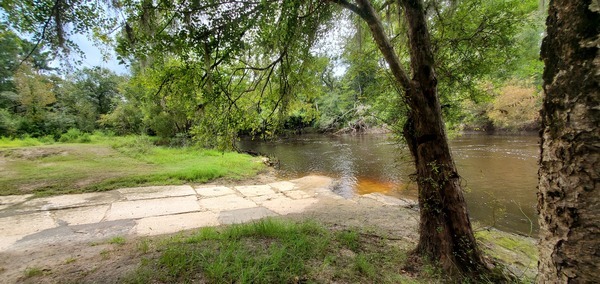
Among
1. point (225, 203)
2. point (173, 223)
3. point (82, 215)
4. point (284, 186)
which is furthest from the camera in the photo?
point (284, 186)

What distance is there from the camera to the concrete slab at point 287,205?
541 cm

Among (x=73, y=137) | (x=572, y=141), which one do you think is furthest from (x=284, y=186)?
(x=73, y=137)

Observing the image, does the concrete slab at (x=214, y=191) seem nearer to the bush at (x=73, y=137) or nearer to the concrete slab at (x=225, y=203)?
the concrete slab at (x=225, y=203)

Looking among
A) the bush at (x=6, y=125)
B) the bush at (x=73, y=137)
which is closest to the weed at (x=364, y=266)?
the bush at (x=73, y=137)

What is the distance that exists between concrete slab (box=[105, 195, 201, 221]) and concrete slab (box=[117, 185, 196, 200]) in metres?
0.35

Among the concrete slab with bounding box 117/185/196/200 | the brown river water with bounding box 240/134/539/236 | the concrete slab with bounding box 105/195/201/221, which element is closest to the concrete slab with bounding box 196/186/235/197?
the concrete slab with bounding box 117/185/196/200

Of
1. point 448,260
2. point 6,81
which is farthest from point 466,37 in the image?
point 6,81

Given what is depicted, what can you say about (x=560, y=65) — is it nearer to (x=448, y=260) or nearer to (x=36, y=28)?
(x=448, y=260)

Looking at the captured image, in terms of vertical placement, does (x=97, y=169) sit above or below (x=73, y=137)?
below

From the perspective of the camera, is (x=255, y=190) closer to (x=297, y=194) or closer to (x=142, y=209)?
(x=297, y=194)

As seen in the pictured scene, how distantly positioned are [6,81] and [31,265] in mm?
27775

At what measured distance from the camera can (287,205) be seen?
5840 millimetres

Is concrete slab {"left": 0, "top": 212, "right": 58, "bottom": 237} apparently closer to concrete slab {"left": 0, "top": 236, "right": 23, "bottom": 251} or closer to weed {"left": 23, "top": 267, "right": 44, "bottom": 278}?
concrete slab {"left": 0, "top": 236, "right": 23, "bottom": 251}

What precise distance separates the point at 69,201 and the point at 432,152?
23.9 feet
